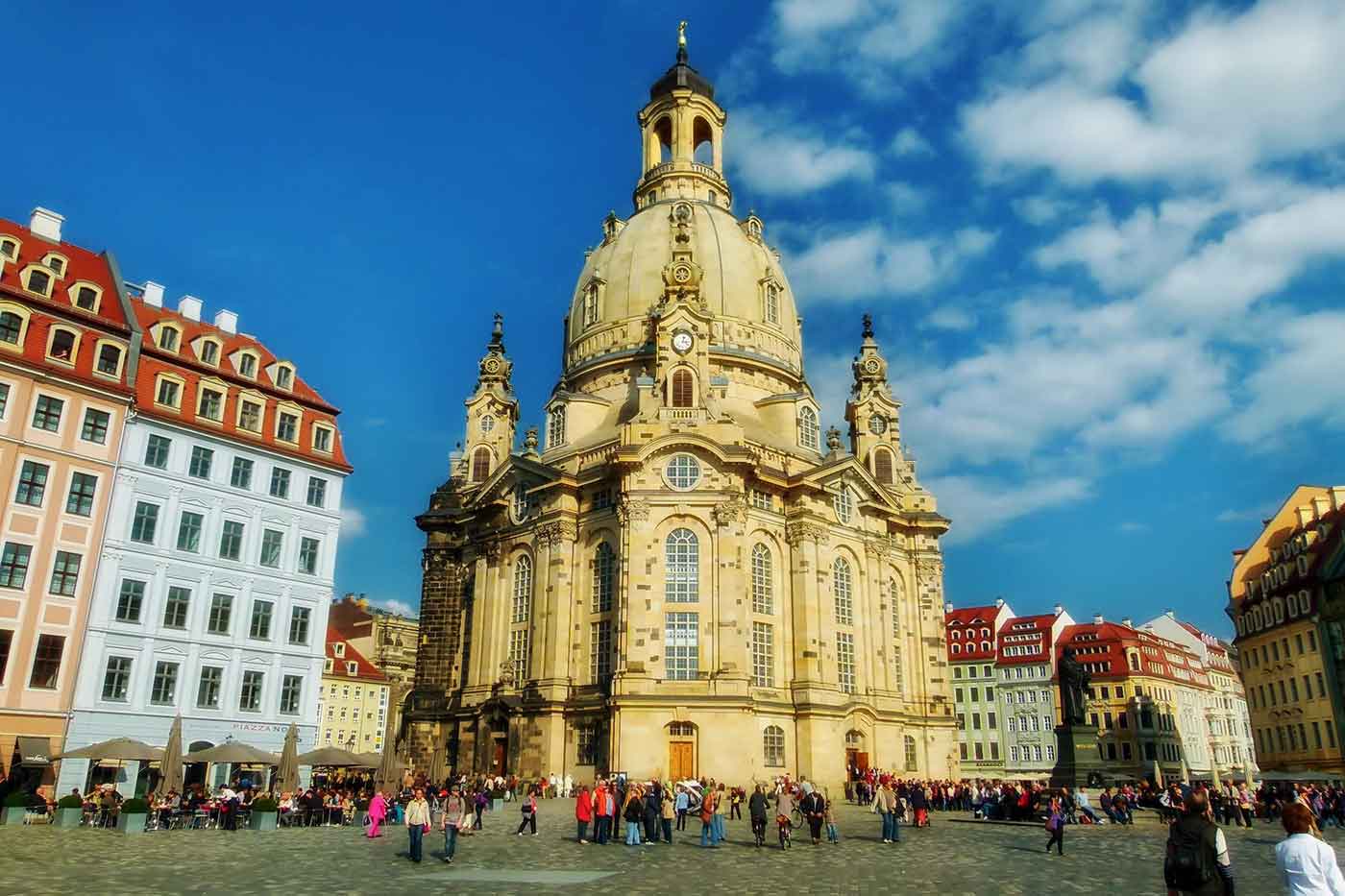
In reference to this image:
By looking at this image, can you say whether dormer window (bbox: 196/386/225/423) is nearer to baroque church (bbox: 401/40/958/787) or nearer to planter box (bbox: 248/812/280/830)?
baroque church (bbox: 401/40/958/787)

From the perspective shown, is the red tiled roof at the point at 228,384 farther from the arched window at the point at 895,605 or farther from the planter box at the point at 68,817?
the arched window at the point at 895,605

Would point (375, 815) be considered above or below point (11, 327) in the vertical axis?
below

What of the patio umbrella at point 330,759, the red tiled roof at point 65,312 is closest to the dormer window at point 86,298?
the red tiled roof at point 65,312

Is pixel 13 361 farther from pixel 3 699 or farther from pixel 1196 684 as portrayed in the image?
pixel 1196 684

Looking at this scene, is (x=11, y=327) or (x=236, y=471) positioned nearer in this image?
(x=11, y=327)

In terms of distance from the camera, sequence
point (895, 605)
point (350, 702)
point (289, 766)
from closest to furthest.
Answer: point (289, 766) → point (895, 605) → point (350, 702)

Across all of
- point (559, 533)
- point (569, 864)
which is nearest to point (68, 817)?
point (569, 864)

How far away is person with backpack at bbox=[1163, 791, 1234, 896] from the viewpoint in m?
9.88

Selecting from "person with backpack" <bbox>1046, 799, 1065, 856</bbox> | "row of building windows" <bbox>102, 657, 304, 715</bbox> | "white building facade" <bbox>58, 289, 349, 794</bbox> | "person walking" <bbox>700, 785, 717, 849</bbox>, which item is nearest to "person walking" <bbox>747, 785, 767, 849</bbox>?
"person walking" <bbox>700, 785, 717, 849</bbox>

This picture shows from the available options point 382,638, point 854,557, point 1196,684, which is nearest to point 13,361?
point 854,557

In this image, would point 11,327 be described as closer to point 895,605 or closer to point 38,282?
point 38,282

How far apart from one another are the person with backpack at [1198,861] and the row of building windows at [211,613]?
41.1 meters

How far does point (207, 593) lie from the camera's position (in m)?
43.0

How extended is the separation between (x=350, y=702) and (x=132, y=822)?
217 feet
